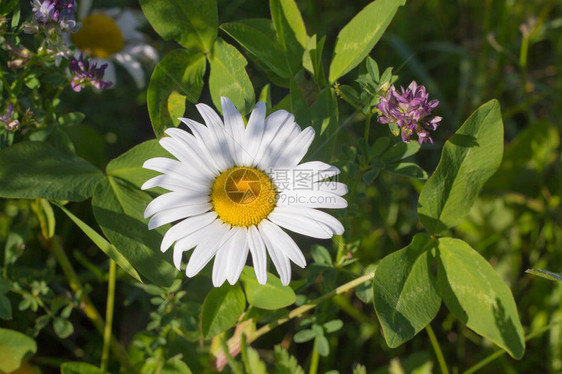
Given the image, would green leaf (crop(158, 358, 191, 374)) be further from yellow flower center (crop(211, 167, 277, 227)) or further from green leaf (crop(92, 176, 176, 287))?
yellow flower center (crop(211, 167, 277, 227))

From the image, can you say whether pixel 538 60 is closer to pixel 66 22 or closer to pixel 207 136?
pixel 207 136

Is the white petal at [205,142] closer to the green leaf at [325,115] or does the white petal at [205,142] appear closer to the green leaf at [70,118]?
the green leaf at [325,115]

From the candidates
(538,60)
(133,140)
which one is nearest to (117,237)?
(133,140)

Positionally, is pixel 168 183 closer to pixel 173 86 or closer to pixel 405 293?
pixel 173 86

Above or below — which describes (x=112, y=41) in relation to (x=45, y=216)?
above

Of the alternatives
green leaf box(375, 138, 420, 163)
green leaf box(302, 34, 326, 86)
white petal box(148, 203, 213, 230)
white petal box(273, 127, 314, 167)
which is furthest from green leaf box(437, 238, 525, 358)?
white petal box(148, 203, 213, 230)

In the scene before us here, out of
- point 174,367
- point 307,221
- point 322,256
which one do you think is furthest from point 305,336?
point 307,221

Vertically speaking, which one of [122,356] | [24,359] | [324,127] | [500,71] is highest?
[324,127]
